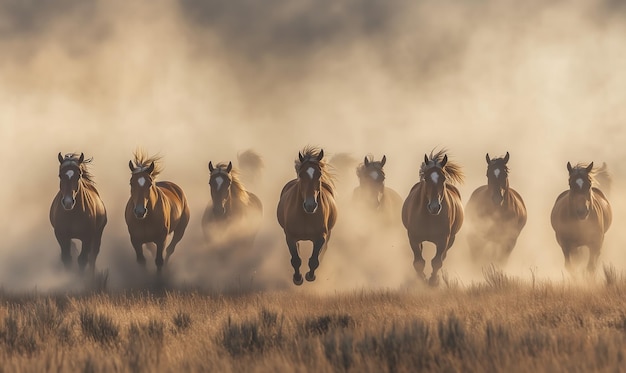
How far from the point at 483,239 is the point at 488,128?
46.9 meters

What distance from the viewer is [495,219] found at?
19000 mm

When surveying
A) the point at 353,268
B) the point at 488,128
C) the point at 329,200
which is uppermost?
the point at 488,128

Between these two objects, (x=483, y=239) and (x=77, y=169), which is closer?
(x=77, y=169)

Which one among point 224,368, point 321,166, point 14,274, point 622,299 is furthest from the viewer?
point 14,274

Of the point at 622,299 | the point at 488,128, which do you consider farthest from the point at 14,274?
the point at 488,128

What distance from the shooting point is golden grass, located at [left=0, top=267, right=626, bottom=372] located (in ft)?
23.6

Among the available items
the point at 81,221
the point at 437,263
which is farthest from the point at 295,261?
the point at 81,221

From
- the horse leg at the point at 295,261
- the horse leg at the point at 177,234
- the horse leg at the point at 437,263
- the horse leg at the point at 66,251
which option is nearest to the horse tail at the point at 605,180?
the horse leg at the point at 437,263

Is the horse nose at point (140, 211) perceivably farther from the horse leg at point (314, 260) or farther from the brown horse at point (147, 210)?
the horse leg at point (314, 260)

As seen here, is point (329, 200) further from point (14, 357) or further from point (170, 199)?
point (14, 357)

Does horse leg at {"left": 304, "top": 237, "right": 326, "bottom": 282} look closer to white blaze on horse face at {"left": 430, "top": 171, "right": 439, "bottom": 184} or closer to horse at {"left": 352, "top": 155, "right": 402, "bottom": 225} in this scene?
white blaze on horse face at {"left": 430, "top": 171, "right": 439, "bottom": 184}

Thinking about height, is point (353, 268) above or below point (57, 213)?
below

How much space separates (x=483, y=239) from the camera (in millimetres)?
19359

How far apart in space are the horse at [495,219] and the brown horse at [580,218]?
1.04m
